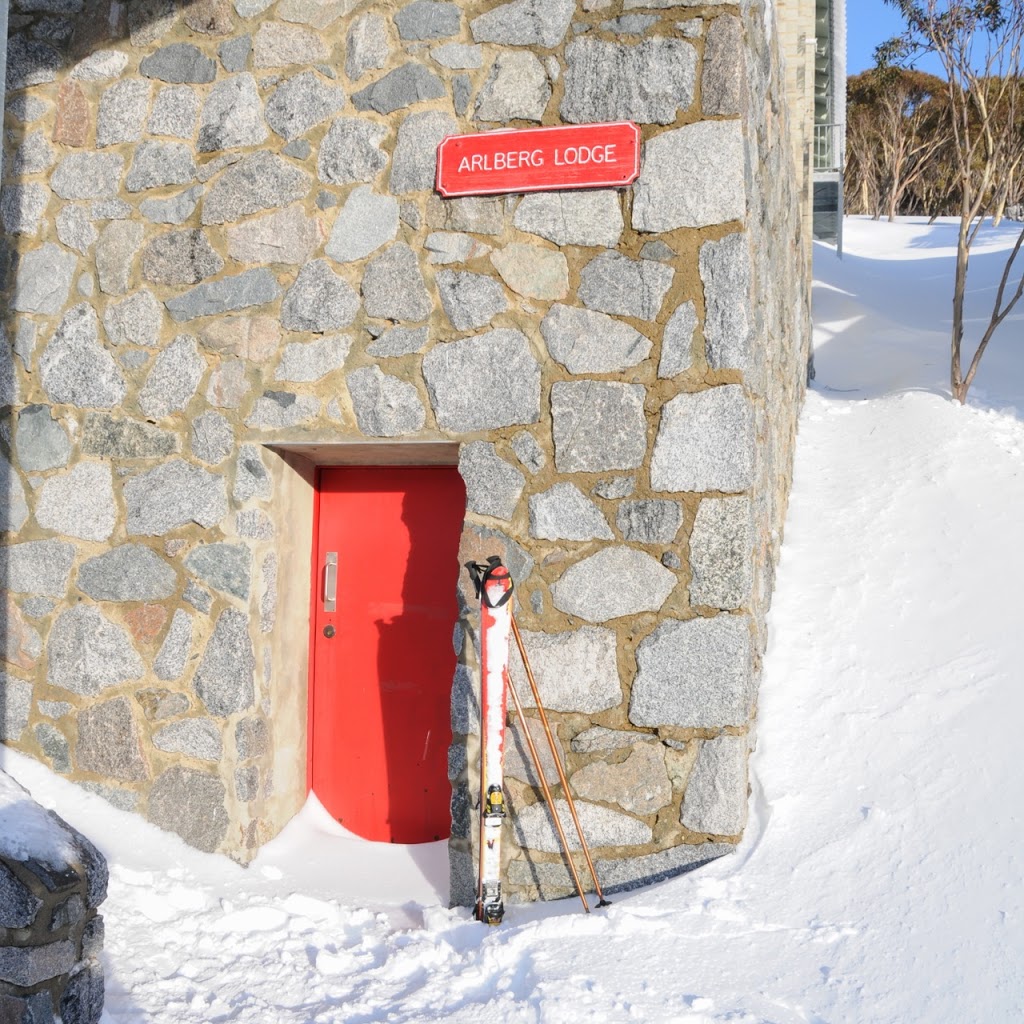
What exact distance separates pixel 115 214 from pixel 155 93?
1.61ft

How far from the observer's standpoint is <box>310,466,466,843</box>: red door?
13.7ft

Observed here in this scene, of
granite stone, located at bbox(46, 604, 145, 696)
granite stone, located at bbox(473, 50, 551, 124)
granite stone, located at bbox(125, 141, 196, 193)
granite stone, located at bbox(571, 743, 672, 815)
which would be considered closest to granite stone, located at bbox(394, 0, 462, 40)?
granite stone, located at bbox(473, 50, 551, 124)

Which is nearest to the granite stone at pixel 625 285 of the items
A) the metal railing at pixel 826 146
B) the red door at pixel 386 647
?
the red door at pixel 386 647

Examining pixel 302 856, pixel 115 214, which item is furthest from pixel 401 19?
pixel 302 856

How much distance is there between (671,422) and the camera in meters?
3.54

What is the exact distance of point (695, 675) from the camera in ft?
11.4

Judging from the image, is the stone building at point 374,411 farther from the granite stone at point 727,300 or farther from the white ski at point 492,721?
the white ski at point 492,721

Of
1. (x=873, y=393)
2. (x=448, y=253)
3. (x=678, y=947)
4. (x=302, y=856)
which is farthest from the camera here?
(x=873, y=393)

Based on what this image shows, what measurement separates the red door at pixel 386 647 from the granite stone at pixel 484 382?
0.49m

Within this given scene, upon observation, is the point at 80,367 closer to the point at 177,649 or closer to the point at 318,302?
the point at 318,302

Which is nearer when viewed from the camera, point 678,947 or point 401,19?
point 678,947

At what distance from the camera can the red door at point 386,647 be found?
13.7 feet

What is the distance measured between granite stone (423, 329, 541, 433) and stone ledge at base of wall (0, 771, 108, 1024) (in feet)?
5.91

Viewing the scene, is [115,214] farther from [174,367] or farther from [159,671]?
[159,671]
